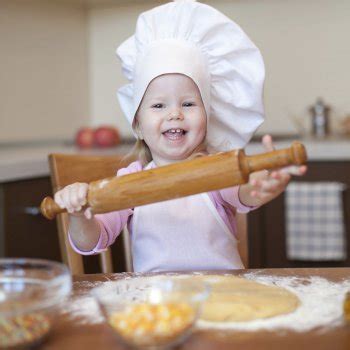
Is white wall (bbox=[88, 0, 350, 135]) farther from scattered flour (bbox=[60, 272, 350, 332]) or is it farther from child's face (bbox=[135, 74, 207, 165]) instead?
scattered flour (bbox=[60, 272, 350, 332])

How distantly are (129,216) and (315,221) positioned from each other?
3.62 ft

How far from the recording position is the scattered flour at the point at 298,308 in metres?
0.79

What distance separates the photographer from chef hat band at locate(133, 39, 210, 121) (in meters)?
1.28

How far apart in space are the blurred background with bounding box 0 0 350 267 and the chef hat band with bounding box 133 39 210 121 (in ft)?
3.75

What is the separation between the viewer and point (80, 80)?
9.98 feet

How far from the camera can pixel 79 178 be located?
1.34 m

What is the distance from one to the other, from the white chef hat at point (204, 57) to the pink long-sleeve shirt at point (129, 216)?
0.56 ft

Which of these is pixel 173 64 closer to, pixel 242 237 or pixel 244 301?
pixel 242 237

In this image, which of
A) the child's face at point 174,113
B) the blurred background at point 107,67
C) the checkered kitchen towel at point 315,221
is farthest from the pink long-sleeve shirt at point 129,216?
the blurred background at point 107,67

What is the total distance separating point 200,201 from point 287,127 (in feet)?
5.30

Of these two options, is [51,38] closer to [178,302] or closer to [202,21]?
[202,21]

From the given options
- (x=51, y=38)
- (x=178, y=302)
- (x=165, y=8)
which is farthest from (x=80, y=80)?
(x=178, y=302)

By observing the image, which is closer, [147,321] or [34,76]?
A: [147,321]

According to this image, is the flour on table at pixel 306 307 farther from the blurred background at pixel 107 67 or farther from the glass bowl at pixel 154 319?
the blurred background at pixel 107 67
